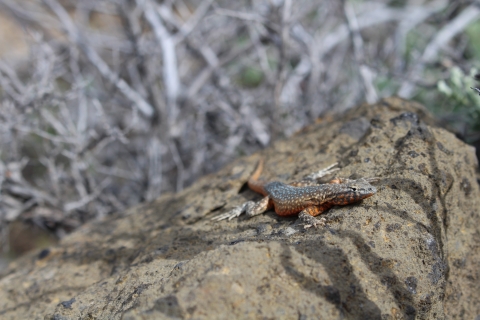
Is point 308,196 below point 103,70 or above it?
below

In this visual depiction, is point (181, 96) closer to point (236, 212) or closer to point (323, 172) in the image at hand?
point (236, 212)

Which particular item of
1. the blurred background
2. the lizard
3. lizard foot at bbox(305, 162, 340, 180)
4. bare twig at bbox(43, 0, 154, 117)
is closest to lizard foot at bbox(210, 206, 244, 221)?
the lizard

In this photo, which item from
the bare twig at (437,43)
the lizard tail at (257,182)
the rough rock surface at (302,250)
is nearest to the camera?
the rough rock surface at (302,250)

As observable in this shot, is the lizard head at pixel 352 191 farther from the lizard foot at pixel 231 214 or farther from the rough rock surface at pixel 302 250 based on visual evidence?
the lizard foot at pixel 231 214

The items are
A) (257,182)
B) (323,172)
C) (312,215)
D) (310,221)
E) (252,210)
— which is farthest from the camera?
(257,182)

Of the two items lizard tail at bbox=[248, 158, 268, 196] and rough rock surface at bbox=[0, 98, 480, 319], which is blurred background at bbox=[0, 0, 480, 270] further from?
lizard tail at bbox=[248, 158, 268, 196]

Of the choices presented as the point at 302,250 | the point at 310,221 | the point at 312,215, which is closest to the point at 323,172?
the point at 312,215

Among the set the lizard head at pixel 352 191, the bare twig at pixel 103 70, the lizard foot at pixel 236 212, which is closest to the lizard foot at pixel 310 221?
the lizard head at pixel 352 191
